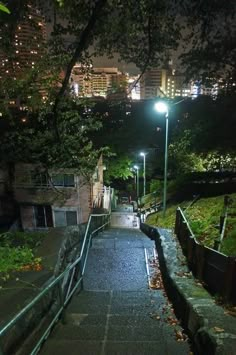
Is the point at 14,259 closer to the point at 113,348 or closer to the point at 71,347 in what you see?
the point at 71,347

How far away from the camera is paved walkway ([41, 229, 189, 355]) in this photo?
4402mm

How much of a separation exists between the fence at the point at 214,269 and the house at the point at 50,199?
14386mm

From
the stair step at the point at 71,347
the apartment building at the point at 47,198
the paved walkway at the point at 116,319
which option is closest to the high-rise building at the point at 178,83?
the apartment building at the point at 47,198

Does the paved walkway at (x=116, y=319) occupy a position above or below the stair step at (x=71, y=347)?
below

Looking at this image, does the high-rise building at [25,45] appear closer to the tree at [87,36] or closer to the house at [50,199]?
the tree at [87,36]

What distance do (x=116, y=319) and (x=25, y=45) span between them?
626 centimetres

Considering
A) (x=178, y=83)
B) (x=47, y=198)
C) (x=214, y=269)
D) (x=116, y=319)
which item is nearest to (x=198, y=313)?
(x=214, y=269)

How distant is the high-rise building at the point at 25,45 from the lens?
22.1 feet

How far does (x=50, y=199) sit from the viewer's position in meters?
21.9

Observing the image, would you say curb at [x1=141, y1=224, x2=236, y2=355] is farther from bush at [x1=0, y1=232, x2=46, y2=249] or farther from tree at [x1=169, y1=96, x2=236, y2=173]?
tree at [x1=169, y1=96, x2=236, y2=173]

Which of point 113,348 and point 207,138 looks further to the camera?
point 207,138

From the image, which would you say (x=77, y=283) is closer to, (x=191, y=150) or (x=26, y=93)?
(x=26, y=93)

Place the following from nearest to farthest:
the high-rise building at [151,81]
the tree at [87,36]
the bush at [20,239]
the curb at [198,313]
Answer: the curb at [198,313], the tree at [87,36], the high-rise building at [151,81], the bush at [20,239]

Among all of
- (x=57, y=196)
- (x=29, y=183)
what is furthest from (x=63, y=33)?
(x=29, y=183)
